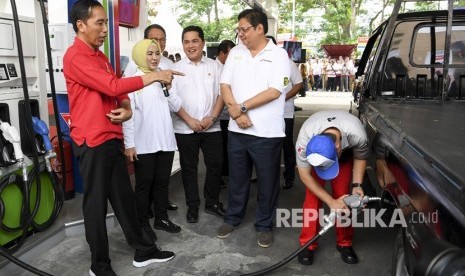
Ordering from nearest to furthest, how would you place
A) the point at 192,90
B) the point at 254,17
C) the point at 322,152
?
the point at 322,152 → the point at 254,17 → the point at 192,90

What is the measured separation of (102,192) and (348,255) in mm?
1754

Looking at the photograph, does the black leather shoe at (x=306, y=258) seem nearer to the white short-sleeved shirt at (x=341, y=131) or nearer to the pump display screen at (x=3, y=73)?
the white short-sleeved shirt at (x=341, y=131)

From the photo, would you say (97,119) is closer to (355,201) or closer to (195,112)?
(195,112)

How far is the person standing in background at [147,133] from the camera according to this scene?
3.13 m

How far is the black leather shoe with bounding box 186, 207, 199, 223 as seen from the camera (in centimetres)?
388

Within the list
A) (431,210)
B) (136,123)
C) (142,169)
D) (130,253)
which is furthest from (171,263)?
(431,210)

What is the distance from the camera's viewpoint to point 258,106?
10.7 feet

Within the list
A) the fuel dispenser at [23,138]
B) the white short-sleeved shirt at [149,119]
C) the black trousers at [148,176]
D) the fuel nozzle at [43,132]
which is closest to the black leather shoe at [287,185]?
the black trousers at [148,176]

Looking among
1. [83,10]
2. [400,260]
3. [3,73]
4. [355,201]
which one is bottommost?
[400,260]

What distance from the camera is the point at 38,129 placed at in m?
3.07

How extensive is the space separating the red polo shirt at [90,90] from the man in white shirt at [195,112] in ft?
3.66

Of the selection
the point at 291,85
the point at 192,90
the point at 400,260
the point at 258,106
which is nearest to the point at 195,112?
the point at 192,90

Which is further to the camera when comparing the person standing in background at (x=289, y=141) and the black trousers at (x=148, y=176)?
the person standing in background at (x=289, y=141)

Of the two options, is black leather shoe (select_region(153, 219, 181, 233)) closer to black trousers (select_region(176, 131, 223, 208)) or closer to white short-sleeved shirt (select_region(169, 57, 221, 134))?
black trousers (select_region(176, 131, 223, 208))
